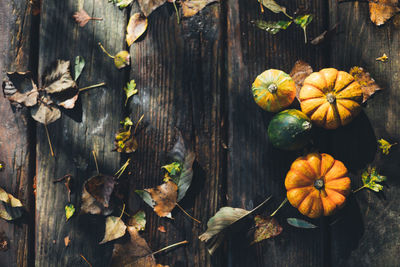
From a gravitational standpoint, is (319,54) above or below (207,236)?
above

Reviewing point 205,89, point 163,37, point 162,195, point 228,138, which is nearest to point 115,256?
point 162,195

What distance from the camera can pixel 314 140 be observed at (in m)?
2.17

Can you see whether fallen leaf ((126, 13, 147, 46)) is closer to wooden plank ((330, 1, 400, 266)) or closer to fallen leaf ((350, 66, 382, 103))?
wooden plank ((330, 1, 400, 266))

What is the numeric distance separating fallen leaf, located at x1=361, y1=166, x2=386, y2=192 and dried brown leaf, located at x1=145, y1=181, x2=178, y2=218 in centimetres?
116

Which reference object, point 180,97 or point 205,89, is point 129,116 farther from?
point 205,89

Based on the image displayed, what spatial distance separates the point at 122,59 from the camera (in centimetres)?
223

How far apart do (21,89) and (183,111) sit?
1.05 metres

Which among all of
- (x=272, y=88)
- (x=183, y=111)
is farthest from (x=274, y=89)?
(x=183, y=111)

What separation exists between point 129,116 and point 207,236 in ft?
2.94

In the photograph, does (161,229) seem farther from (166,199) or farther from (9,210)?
(9,210)

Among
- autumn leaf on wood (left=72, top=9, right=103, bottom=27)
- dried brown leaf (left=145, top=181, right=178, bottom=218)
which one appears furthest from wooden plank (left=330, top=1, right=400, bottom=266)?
autumn leaf on wood (left=72, top=9, right=103, bottom=27)

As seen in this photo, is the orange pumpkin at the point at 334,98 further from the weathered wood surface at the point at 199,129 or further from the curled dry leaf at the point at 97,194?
the curled dry leaf at the point at 97,194

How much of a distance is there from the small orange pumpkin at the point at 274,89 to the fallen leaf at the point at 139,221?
1009 mm

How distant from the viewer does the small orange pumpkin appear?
2.00 m
